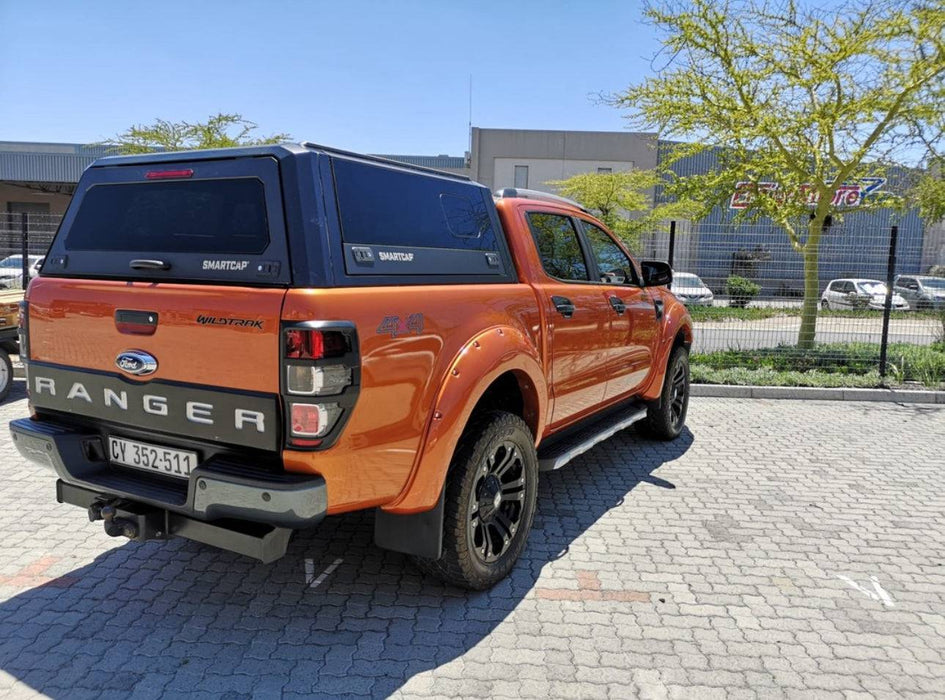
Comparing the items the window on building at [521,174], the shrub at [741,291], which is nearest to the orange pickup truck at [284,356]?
the shrub at [741,291]

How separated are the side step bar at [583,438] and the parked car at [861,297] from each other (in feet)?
23.3

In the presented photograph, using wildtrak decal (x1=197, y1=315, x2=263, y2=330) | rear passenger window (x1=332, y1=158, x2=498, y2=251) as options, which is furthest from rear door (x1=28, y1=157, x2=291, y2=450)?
rear passenger window (x1=332, y1=158, x2=498, y2=251)

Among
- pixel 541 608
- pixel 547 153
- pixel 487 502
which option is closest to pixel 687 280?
pixel 487 502

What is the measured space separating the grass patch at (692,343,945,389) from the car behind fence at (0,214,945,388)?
0.02 m

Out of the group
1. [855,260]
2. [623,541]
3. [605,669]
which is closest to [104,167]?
[605,669]

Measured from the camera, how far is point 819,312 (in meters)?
11.1

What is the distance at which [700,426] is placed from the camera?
7352 mm

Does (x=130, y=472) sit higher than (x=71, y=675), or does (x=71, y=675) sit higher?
(x=130, y=472)

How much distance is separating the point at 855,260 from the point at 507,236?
946 centimetres

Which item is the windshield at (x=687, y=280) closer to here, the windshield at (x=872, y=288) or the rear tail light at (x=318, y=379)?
the windshield at (x=872, y=288)

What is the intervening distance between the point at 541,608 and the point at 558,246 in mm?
2207

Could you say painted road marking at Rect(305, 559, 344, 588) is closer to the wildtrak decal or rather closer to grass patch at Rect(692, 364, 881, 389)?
the wildtrak decal

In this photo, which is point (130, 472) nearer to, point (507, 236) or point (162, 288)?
point (162, 288)

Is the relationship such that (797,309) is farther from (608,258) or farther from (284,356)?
(284,356)
